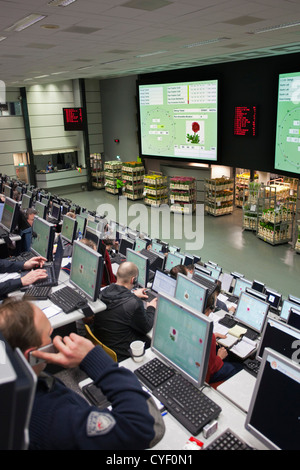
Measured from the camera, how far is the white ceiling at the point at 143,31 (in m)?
4.92

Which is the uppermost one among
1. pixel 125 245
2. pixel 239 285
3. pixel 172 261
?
pixel 125 245

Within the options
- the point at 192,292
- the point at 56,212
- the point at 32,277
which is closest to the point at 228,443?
the point at 192,292

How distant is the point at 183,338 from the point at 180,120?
12.7m

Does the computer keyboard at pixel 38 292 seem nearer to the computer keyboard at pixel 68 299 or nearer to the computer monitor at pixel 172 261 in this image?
the computer keyboard at pixel 68 299

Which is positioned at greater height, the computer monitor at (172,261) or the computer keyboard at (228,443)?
the computer keyboard at (228,443)

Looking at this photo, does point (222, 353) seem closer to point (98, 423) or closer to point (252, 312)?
point (252, 312)

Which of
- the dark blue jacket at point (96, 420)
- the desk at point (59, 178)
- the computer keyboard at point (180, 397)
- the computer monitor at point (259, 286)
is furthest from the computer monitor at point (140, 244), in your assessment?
the desk at point (59, 178)

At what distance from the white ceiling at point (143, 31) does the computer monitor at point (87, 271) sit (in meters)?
3.11

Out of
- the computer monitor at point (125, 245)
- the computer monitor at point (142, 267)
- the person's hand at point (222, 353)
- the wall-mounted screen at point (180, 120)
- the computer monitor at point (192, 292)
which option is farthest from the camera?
the wall-mounted screen at point (180, 120)

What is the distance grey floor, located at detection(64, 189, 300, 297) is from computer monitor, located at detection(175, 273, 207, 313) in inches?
179

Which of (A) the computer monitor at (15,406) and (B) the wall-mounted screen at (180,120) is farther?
Answer: (B) the wall-mounted screen at (180,120)

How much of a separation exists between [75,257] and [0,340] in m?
2.22

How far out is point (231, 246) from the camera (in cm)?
1084
